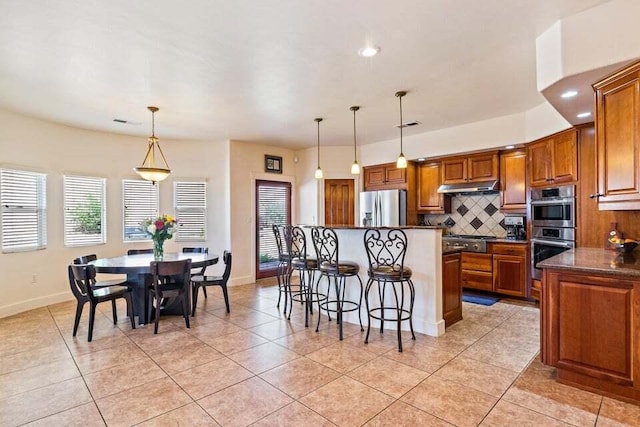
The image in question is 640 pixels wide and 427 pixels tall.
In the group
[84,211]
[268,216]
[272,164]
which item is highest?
[272,164]

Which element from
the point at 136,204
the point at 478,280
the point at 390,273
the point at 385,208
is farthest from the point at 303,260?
the point at 136,204

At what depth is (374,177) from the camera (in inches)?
Answer: 258

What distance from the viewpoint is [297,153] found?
7.19m

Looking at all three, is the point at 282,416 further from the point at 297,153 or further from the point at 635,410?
the point at 297,153

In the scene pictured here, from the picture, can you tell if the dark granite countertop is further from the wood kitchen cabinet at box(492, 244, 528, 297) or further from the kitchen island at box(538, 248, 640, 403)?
the wood kitchen cabinet at box(492, 244, 528, 297)

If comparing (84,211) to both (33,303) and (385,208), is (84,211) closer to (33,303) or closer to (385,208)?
(33,303)

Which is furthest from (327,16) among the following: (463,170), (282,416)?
(463,170)

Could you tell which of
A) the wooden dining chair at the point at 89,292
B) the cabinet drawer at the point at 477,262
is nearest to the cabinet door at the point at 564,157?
the cabinet drawer at the point at 477,262

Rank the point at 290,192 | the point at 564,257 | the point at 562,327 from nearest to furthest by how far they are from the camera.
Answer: the point at 562,327, the point at 564,257, the point at 290,192

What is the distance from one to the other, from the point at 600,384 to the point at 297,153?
5.98m

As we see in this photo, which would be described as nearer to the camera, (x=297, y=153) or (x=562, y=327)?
(x=562, y=327)

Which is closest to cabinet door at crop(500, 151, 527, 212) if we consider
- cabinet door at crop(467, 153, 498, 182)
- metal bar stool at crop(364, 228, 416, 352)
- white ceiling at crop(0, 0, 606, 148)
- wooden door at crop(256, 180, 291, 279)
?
cabinet door at crop(467, 153, 498, 182)

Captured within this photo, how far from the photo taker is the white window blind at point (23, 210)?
14.6ft

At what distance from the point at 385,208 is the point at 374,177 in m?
0.75
